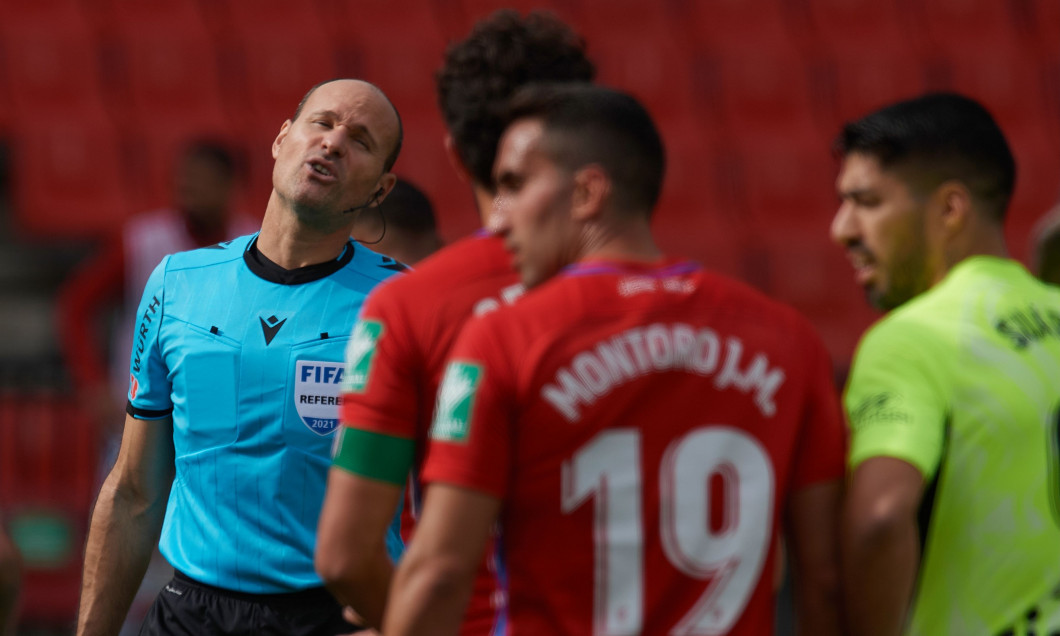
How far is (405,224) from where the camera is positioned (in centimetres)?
441

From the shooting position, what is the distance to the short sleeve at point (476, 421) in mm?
1983

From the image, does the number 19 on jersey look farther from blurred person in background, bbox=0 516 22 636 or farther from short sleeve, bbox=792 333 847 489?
blurred person in background, bbox=0 516 22 636

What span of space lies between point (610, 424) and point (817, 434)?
43 centimetres

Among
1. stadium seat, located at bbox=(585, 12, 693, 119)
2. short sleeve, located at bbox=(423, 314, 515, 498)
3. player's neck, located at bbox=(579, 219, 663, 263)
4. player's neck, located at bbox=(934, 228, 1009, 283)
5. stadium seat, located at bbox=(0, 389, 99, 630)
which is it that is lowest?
A: stadium seat, located at bbox=(0, 389, 99, 630)

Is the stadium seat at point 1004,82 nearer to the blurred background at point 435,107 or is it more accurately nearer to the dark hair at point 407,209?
the blurred background at point 435,107

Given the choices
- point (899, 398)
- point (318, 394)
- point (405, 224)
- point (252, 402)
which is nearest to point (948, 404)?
point (899, 398)

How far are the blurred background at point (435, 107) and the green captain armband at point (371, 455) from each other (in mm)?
6181

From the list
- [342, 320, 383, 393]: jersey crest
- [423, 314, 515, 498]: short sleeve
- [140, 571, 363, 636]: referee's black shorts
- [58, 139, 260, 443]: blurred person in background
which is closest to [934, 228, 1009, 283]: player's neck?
[423, 314, 515, 498]: short sleeve

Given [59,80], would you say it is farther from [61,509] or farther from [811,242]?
[811,242]

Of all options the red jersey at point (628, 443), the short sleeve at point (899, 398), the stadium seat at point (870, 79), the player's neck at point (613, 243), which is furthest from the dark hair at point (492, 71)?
the stadium seat at point (870, 79)

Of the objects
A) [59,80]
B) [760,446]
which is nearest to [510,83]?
[760,446]

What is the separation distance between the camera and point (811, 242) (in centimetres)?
920

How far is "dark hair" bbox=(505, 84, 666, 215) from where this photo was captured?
85.1 inches

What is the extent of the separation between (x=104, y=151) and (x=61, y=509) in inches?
123
